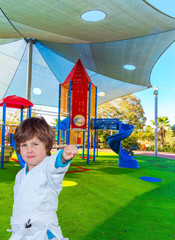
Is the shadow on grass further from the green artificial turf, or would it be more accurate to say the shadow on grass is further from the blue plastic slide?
the blue plastic slide

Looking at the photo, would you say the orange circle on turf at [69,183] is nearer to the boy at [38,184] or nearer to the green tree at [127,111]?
the boy at [38,184]

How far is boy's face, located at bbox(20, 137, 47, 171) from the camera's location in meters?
1.49

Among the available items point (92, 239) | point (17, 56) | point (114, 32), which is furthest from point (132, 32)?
point (17, 56)

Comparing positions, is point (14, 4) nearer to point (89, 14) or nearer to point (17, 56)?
point (89, 14)

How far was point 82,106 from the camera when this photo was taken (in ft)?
38.5

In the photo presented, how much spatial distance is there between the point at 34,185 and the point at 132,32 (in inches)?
364

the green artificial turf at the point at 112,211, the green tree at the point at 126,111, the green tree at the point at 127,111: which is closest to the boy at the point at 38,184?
the green artificial turf at the point at 112,211

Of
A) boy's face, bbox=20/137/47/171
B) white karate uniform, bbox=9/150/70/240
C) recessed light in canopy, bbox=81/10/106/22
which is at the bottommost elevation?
white karate uniform, bbox=9/150/70/240

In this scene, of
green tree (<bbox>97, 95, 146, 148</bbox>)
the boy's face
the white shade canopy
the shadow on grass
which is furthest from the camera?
green tree (<bbox>97, 95, 146, 148</bbox>)

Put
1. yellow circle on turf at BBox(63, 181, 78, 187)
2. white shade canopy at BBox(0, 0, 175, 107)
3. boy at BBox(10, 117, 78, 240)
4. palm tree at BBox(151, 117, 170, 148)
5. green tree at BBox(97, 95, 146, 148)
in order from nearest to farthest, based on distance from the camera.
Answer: boy at BBox(10, 117, 78, 240)
yellow circle on turf at BBox(63, 181, 78, 187)
white shade canopy at BBox(0, 0, 175, 107)
palm tree at BBox(151, 117, 170, 148)
green tree at BBox(97, 95, 146, 148)

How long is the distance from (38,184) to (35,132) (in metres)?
0.42

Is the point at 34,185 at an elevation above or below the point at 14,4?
below

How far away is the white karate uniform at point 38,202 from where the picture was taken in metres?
1.32

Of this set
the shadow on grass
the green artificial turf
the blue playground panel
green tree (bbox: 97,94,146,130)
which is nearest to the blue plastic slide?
the blue playground panel
